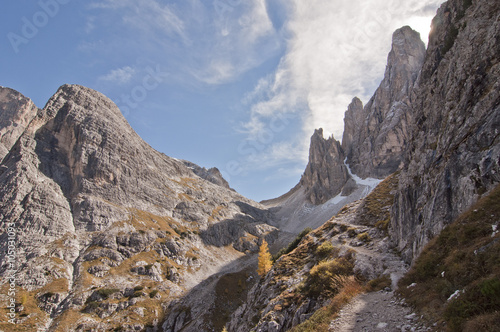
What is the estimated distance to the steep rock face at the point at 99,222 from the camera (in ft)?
219

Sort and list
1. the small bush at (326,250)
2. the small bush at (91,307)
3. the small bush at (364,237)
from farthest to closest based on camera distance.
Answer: the small bush at (91,307), the small bush at (364,237), the small bush at (326,250)

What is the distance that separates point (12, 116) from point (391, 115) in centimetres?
27240

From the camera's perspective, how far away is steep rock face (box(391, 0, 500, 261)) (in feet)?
63.2

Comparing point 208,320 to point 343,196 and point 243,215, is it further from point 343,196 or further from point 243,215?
point 343,196

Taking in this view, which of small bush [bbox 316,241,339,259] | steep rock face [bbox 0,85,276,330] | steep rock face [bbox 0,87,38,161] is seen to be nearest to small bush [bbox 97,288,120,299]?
steep rock face [bbox 0,85,276,330]

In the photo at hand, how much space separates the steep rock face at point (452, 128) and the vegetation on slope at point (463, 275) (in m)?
3.25

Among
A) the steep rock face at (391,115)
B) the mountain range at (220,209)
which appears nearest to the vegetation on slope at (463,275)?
the mountain range at (220,209)

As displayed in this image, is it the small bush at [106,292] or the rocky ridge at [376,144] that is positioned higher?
the rocky ridge at [376,144]

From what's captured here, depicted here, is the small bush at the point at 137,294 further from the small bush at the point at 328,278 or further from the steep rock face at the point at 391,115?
the steep rock face at the point at 391,115

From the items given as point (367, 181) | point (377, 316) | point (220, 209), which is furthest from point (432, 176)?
point (367, 181)

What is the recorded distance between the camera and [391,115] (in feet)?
528

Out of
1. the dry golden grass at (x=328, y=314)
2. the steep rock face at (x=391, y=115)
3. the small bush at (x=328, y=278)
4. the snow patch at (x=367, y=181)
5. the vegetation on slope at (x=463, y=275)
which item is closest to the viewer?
the vegetation on slope at (x=463, y=275)

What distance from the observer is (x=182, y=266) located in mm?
95125

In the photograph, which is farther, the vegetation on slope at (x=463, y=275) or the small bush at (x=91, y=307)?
the small bush at (x=91, y=307)
